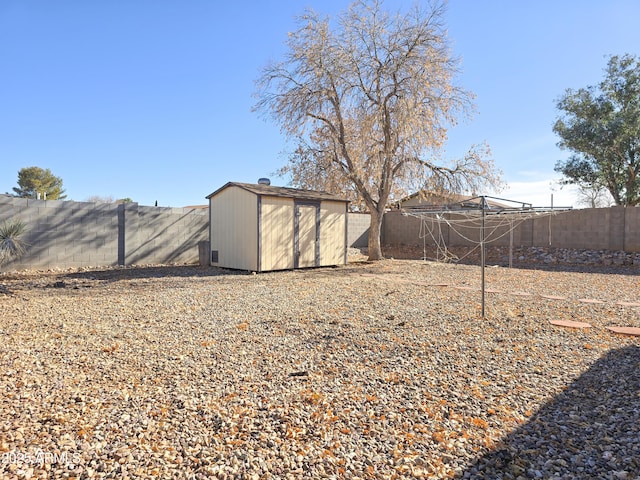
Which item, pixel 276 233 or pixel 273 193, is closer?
pixel 273 193

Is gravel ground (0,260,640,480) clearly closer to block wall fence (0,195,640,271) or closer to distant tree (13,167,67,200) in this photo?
block wall fence (0,195,640,271)

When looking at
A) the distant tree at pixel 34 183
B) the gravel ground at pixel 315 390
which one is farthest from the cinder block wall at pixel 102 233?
the distant tree at pixel 34 183

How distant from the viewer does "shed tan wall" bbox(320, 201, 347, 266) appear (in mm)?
11047

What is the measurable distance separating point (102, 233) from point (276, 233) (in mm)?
4886

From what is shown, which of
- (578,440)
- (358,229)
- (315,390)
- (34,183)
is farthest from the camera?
(34,183)

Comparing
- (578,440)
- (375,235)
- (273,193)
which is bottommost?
(578,440)

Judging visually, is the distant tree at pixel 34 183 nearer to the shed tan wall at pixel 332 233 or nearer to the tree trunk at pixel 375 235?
the shed tan wall at pixel 332 233

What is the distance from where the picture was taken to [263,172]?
1383cm

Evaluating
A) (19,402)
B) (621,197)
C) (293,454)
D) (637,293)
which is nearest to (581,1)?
(637,293)

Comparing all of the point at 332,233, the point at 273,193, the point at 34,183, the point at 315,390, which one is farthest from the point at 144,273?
the point at 34,183

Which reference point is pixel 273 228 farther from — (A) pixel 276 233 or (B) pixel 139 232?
(B) pixel 139 232

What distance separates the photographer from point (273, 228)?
9734mm

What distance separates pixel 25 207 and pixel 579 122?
1948 cm

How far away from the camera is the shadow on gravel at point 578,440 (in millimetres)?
1818
